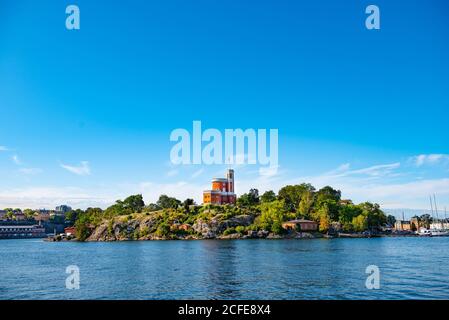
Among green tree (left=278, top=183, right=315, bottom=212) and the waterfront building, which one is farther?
green tree (left=278, top=183, right=315, bottom=212)

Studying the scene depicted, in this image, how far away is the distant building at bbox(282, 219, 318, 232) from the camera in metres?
140

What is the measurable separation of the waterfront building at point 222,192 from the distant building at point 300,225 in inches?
1138

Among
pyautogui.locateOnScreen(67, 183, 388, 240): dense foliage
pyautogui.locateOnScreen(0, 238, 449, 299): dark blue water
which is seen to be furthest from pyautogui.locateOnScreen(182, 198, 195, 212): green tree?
pyautogui.locateOnScreen(0, 238, 449, 299): dark blue water

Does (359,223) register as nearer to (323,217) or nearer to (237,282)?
(323,217)

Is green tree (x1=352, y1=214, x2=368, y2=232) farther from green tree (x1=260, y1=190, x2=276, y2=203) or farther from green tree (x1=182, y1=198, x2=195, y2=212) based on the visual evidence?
green tree (x1=182, y1=198, x2=195, y2=212)

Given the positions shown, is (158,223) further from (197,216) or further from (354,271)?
(354,271)

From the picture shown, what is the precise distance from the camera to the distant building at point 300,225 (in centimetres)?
14050

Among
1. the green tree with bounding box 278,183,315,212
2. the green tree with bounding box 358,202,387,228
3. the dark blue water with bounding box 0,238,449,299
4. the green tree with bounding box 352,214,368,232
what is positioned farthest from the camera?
the green tree with bounding box 278,183,315,212

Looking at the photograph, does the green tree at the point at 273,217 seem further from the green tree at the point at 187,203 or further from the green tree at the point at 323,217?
the green tree at the point at 187,203

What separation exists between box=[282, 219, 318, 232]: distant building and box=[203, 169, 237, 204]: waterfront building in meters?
28.9

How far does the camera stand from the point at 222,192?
528 ft

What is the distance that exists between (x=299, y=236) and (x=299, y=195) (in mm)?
37335

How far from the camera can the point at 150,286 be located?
35969mm
